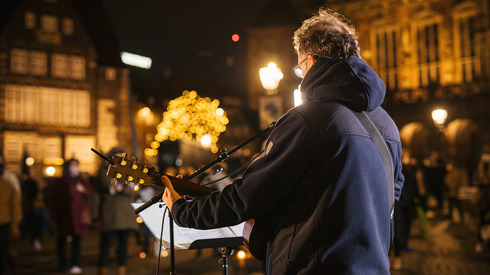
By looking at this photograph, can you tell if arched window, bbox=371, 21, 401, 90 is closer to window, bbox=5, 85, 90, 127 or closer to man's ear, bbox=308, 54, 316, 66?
window, bbox=5, 85, 90, 127

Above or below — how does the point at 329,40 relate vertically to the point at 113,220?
above

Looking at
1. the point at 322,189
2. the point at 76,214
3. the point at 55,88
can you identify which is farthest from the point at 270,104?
the point at 55,88

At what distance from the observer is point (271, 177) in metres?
1.84

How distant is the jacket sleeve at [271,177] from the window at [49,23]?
3146cm

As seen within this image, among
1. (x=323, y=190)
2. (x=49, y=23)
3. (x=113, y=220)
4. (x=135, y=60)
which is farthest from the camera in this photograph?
(x=135, y=60)

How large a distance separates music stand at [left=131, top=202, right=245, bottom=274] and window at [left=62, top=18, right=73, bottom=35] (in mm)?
31082

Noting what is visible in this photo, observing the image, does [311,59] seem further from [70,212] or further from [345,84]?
[70,212]

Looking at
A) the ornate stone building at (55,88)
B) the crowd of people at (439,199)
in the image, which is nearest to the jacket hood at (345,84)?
the crowd of people at (439,199)

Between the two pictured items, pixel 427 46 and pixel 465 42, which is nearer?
pixel 465 42

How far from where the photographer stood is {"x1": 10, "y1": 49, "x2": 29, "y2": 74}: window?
28500 mm

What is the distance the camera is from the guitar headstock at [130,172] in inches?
88.1

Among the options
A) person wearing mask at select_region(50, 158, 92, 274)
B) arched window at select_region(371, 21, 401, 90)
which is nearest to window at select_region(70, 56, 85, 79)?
arched window at select_region(371, 21, 401, 90)

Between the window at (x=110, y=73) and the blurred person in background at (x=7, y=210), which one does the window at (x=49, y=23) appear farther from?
the blurred person in background at (x=7, y=210)

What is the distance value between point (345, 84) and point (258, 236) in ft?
2.61
